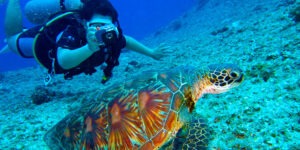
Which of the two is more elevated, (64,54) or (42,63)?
(42,63)

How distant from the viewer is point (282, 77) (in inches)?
103

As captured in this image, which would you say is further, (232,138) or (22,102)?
(22,102)

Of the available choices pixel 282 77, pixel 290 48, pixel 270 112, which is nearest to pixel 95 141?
pixel 270 112

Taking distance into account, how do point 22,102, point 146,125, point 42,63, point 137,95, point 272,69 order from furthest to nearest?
1. point 22,102
2. point 42,63
3. point 272,69
4. point 137,95
5. point 146,125

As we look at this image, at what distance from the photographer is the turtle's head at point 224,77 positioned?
7.14 feet

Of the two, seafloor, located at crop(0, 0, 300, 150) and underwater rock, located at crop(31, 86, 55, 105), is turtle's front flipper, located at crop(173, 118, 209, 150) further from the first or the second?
underwater rock, located at crop(31, 86, 55, 105)

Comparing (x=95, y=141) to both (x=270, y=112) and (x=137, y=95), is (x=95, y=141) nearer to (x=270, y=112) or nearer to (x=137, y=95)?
(x=137, y=95)

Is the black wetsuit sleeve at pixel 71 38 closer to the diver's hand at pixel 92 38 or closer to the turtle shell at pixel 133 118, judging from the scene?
the diver's hand at pixel 92 38

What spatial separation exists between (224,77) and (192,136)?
0.76 meters

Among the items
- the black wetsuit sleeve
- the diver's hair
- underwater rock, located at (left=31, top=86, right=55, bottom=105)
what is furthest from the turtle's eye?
underwater rock, located at (left=31, top=86, right=55, bottom=105)

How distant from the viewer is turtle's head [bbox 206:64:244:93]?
218 centimetres

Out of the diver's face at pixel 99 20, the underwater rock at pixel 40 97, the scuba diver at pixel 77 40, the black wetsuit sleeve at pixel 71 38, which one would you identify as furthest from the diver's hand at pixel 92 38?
the underwater rock at pixel 40 97

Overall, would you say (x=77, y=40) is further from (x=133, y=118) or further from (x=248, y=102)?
(x=248, y=102)

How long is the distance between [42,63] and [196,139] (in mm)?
2992
